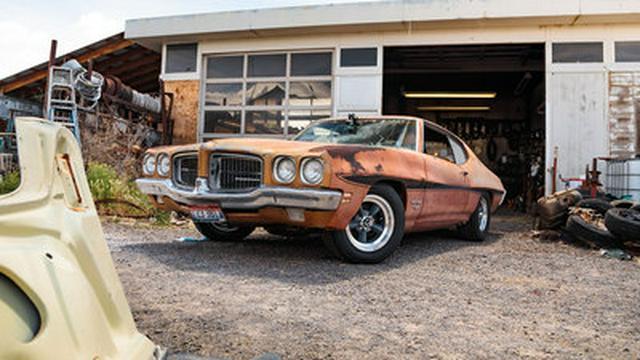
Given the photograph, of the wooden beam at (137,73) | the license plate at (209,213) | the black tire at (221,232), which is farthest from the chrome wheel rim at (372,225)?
the wooden beam at (137,73)

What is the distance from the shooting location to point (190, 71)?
11062 millimetres

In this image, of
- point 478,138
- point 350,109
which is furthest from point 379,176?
point 478,138

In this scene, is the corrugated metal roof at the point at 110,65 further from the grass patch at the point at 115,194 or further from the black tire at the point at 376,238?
the black tire at the point at 376,238

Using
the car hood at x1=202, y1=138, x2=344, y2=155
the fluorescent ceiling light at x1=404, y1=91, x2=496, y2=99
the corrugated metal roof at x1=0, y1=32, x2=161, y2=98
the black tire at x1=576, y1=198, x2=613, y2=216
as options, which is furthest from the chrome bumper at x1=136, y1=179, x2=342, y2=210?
the fluorescent ceiling light at x1=404, y1=91, x2=496, y2=99

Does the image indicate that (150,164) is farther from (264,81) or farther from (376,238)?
(264,81)

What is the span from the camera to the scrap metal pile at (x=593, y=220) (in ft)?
16.2

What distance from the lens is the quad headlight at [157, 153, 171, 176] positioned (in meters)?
4.33

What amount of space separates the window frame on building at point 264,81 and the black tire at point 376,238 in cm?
644

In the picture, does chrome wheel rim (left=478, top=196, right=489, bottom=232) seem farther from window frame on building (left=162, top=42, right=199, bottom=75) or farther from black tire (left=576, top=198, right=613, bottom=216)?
window frame on building (left=162, top=42, right=199, bottom=75)

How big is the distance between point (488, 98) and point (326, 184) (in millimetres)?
A: 15808

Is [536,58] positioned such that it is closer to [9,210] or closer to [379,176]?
[379,176]

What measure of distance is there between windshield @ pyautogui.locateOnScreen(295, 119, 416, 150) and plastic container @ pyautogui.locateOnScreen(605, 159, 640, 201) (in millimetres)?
4932

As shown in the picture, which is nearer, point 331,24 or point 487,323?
point 487,323

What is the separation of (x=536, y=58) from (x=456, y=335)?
446 inches
